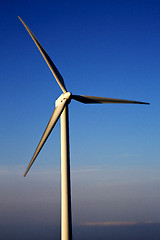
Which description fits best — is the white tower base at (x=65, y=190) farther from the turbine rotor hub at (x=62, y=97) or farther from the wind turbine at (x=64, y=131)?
the turbine rotor hub at (x=62, y=97)

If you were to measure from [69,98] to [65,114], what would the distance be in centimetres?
158

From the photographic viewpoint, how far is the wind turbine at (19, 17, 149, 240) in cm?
2472

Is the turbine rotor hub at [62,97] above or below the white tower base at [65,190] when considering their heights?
above

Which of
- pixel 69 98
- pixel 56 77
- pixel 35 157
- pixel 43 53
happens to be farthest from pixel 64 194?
pixel 43 53

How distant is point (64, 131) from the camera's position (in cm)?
2622

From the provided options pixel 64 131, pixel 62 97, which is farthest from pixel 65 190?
pixel 62 97

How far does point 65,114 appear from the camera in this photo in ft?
88.9

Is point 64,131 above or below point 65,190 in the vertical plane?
above

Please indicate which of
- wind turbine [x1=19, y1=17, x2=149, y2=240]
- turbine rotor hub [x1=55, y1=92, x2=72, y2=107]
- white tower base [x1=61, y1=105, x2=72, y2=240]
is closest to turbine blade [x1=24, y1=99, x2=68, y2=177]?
wind turbine [x1=19, y1=17, x2=149, y2=240]

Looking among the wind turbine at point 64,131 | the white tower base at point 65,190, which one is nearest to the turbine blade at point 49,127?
the wind turbine at point 64,131

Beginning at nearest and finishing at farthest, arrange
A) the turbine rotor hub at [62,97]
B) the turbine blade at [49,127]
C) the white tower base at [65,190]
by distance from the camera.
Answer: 1. the white tower base at [65,190]
2. the turbine blade at [49,127]
3. the turbine rotor hub at [62,97]

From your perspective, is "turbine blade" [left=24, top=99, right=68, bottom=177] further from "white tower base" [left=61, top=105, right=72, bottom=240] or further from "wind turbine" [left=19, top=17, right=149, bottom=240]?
"white tower base" [left=61, top=105, right=72, bottom=240]

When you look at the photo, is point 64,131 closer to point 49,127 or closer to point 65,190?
point 49,127

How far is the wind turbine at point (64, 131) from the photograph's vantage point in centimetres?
2472
